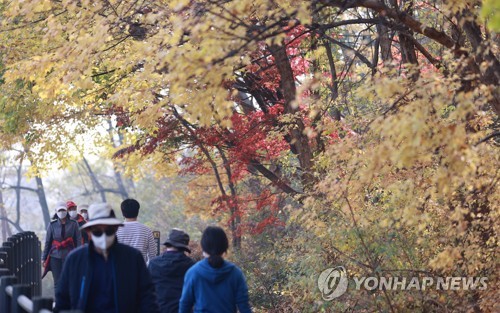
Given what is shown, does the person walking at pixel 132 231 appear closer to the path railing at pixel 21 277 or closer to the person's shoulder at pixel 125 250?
the path railing at pixel 21 277

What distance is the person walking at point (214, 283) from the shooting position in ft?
22.0

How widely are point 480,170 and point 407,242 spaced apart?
77.9 inches

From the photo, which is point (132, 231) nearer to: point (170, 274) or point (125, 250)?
point (170, 274)

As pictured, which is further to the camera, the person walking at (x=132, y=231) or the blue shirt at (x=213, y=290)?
the person walking at (x=132, y=231)

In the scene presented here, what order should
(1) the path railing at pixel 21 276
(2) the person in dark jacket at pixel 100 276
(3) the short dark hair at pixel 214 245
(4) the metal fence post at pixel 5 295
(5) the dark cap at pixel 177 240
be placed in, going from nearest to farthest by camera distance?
1. (2) the person in dark jacket at pixel 100 276
2. (1) the path railing at pixel 21 276
3. (3) the short dark hair at pixel 214 245
4. (4) the metal fence post at pixel 5 295
5. (5) the dark cap at pixel 177 240

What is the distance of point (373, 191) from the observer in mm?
11484

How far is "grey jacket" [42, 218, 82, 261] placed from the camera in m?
12.7

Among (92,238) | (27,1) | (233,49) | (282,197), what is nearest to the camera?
(92,238)

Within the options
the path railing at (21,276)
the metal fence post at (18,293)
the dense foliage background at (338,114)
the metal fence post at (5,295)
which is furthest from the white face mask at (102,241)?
the dense foliage background at (338,114)

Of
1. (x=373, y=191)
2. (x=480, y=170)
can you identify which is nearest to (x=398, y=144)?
(x=480, y=170)

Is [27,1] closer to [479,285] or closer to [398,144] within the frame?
[398,144]

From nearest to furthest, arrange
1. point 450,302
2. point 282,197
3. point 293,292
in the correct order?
point 450,302, point 293,292, point 282,197

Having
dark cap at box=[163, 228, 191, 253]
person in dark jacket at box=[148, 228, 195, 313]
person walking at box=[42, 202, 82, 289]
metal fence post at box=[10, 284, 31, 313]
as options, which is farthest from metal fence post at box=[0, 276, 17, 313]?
person walking at box=[42, 202, 82, 289]

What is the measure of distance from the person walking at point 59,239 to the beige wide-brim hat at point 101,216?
22.7 ft
